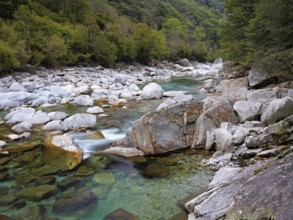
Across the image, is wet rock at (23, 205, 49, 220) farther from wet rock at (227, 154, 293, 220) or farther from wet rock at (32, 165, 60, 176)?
wet rock at (227, 154, 293, 220)

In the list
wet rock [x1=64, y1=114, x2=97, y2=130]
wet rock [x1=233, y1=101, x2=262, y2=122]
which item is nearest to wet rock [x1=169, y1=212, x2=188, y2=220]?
wet rock [x1=233, y1=101, x2=262, y2=122]

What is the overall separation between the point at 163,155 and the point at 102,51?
27857 millimetres

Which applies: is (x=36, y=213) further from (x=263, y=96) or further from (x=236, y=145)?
(x=263, y=96)

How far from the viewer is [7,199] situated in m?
5.85

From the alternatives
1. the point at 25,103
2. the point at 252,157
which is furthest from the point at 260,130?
the point at 25,103

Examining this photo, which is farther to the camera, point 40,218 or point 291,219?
point 40,218

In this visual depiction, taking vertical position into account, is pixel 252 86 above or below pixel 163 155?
above

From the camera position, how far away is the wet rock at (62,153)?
7598mm

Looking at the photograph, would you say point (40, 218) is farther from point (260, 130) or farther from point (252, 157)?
point (260, 130)

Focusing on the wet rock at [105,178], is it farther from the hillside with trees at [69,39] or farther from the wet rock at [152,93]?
the hillside with trees at [69,39]

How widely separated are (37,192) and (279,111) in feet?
21.7

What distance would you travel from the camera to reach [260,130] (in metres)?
7.43

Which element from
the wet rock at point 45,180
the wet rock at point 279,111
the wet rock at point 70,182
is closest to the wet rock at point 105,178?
the wet rock at point 70,182

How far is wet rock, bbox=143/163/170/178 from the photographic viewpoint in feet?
22.6
